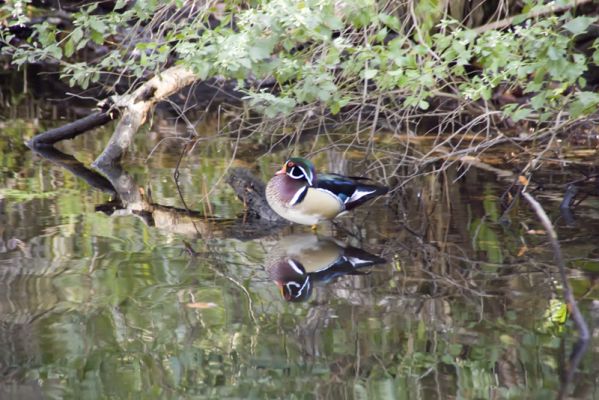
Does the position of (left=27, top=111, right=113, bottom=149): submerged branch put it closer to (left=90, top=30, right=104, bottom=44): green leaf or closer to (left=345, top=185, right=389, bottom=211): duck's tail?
(left=90, top=30, right=104, bottom=44): green leaf

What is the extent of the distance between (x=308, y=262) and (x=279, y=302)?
2.94 feet

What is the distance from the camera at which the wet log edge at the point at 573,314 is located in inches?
165

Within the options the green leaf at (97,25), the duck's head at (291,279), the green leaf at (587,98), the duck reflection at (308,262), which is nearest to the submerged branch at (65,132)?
the green leaf at (97,25)

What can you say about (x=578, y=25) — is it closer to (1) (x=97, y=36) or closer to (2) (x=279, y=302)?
(2) (x=279, y=302)

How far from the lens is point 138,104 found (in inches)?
388

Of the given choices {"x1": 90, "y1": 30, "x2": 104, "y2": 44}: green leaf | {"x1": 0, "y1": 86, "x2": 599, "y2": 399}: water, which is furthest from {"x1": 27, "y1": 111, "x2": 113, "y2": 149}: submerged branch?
{"x1": 90, "y1": 30, "x2": 104, "y2": 44}: green leaf

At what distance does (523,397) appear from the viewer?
4.17 m

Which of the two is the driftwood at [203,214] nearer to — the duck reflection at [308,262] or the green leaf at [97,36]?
the duck reflection at [308,262]

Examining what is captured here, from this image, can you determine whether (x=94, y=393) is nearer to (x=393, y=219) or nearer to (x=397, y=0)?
(x=393, y=219)

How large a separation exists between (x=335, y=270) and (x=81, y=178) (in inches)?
151

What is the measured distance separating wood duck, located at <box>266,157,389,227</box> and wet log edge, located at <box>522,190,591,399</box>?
2415 mm

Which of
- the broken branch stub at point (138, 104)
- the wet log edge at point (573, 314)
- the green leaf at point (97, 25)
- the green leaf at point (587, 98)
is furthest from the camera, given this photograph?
the broken branch stub at point (138, 104)

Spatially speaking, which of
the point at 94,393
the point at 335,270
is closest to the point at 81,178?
the point at 335,270

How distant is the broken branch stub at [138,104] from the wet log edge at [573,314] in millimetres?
5672
